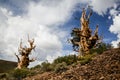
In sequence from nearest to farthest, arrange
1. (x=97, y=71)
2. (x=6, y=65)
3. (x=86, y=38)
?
(x=97, y=71)
(x=86, y=38)
(x=6, y=65)

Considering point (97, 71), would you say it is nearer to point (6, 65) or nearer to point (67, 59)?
point (67, 59)

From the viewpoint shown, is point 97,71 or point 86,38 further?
point 86,38

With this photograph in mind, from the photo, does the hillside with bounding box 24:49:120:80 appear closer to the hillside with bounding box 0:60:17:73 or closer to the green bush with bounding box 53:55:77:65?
the green bush with bounding box 53:55:77:65

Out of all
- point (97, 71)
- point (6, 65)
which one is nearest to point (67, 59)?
point (97, 71)

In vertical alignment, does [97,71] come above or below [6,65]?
below

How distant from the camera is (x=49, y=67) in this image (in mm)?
23391

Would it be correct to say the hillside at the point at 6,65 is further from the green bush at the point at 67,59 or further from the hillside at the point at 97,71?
the hillside at the point at 97,71

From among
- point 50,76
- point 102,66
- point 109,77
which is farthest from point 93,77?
point 50,76

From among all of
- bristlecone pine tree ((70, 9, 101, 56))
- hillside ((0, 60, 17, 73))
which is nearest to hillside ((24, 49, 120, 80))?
bristlecone pine tree ((70, 9, 101, 56))

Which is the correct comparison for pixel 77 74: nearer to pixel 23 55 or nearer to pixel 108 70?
pixel 108 70

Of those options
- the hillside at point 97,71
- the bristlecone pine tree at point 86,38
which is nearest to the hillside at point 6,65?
the bristlecone pine tree at point 86,38

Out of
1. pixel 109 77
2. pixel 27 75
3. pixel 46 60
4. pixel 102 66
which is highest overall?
pixel 46 60

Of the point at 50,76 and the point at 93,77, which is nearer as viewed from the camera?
the point at 93,77

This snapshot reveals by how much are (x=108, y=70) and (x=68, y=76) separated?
9.13 ft
